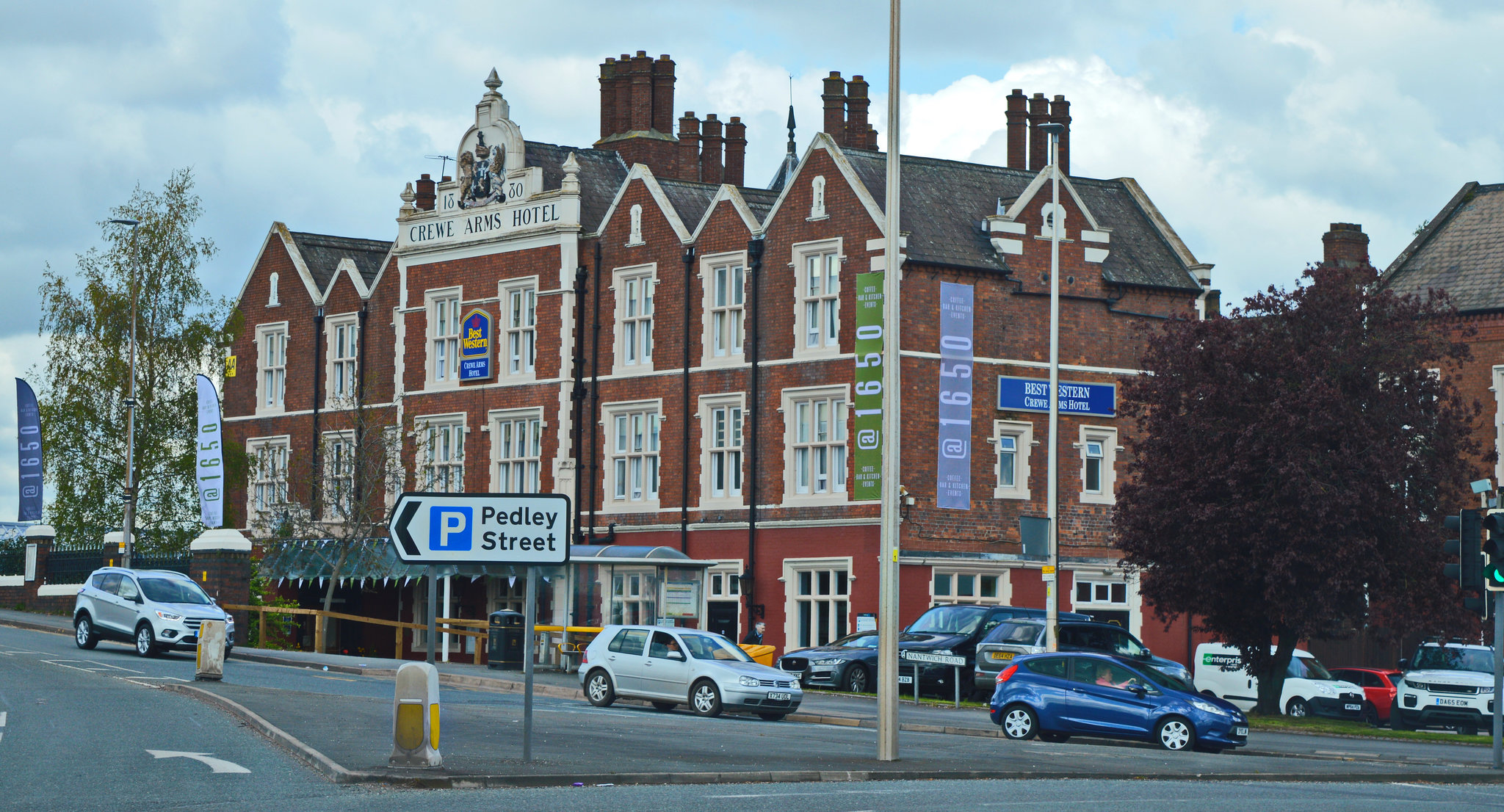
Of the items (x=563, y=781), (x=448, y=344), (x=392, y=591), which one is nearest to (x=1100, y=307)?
(x=448, y=344)

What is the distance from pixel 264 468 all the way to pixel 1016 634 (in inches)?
1211

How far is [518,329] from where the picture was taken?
5250 cm

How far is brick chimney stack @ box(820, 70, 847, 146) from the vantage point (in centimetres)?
5250

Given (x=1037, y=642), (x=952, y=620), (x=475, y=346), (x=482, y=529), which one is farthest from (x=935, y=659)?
(x=475, y=346)

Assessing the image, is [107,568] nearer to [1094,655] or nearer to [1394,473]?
[1094,655]

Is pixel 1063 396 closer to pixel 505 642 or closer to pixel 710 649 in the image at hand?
pixel 505 642

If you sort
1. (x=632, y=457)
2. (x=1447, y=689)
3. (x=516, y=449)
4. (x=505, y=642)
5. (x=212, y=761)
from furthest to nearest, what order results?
(x=516, y=449) → (x=632, y=457) → (x=505, y=642) → (x=1447, y=689) → (x=212, y=761)

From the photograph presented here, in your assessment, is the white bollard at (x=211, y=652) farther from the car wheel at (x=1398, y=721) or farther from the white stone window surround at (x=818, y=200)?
the car wheel at (x=1398, y=721)

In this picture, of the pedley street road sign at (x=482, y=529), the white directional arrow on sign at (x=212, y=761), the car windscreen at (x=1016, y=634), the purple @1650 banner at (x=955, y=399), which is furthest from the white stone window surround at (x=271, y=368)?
the pedley street road sign at (x=482, y=529)

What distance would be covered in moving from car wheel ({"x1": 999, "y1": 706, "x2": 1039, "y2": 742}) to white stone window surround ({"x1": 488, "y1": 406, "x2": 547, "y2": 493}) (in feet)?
83.0

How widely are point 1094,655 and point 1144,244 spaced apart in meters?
24.2

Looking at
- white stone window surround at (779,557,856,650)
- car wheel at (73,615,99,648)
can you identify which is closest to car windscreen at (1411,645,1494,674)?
white stone window surround at (779,557,856,650)

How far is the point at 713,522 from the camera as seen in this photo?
47438 millimetres

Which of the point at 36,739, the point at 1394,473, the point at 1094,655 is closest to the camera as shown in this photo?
the point at 36,739
